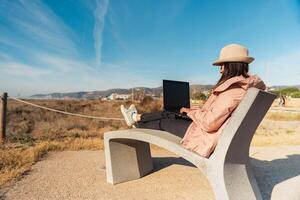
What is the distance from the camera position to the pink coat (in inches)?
86.4

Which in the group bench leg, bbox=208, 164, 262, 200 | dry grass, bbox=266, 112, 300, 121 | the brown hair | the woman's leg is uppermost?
the brown hair

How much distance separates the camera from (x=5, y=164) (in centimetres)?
376

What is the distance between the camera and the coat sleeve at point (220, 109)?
7.16ft

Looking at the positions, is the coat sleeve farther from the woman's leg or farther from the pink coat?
the woman's leg

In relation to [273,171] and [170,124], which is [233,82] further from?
[273,171]

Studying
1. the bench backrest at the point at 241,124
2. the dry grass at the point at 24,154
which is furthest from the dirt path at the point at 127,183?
the bench backrest at the point at 241,124

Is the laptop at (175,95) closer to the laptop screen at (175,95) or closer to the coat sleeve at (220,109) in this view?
the laptop screen at (175,95)

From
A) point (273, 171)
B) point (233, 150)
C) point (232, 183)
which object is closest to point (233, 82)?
point (233, 150)

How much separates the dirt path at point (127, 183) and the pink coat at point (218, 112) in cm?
91

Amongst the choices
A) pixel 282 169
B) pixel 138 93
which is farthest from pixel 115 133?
pixel 138 93

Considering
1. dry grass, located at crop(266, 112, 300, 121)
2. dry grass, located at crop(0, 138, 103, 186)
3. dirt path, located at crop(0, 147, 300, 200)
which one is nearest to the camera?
dirt path, located at crop(0, 147, 300, 200)

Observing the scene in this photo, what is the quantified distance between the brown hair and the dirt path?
1.33 meters

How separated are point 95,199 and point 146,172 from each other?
3.44ft

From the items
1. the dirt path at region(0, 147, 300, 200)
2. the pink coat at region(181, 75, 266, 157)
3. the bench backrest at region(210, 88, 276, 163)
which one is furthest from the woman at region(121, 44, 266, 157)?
the dirt path at region(0, 147, 300, 200)
